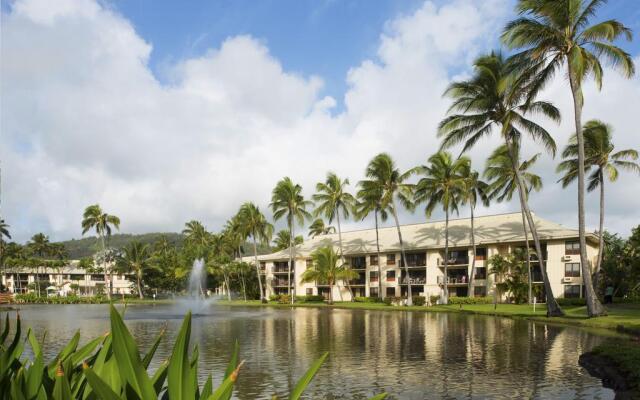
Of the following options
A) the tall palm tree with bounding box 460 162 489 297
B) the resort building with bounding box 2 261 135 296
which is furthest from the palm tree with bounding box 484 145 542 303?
the resort building with bounding box 2 261 135 296

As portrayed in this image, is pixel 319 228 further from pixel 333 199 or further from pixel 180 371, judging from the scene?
pixel 180 371

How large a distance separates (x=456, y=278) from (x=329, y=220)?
17544 millimetres

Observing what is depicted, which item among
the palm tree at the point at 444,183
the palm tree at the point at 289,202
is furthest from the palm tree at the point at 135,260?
the palm tree at the point at 444,183

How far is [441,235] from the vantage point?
67625mm

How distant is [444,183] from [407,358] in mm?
38607

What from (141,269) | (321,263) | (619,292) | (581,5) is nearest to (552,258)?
(619,292)

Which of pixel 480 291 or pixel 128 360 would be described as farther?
pixel 480 291

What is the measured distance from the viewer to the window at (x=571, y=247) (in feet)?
176

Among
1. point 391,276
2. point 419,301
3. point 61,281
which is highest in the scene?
point 391,276

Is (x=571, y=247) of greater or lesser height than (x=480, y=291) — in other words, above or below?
above

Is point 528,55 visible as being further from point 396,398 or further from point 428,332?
point 396,398

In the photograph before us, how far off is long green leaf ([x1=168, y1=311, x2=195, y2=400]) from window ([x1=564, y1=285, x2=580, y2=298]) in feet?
189

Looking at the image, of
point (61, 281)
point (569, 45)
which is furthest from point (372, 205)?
point (61, 281)

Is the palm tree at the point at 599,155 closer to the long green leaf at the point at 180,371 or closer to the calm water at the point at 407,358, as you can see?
the calm water at the point at 407,358
